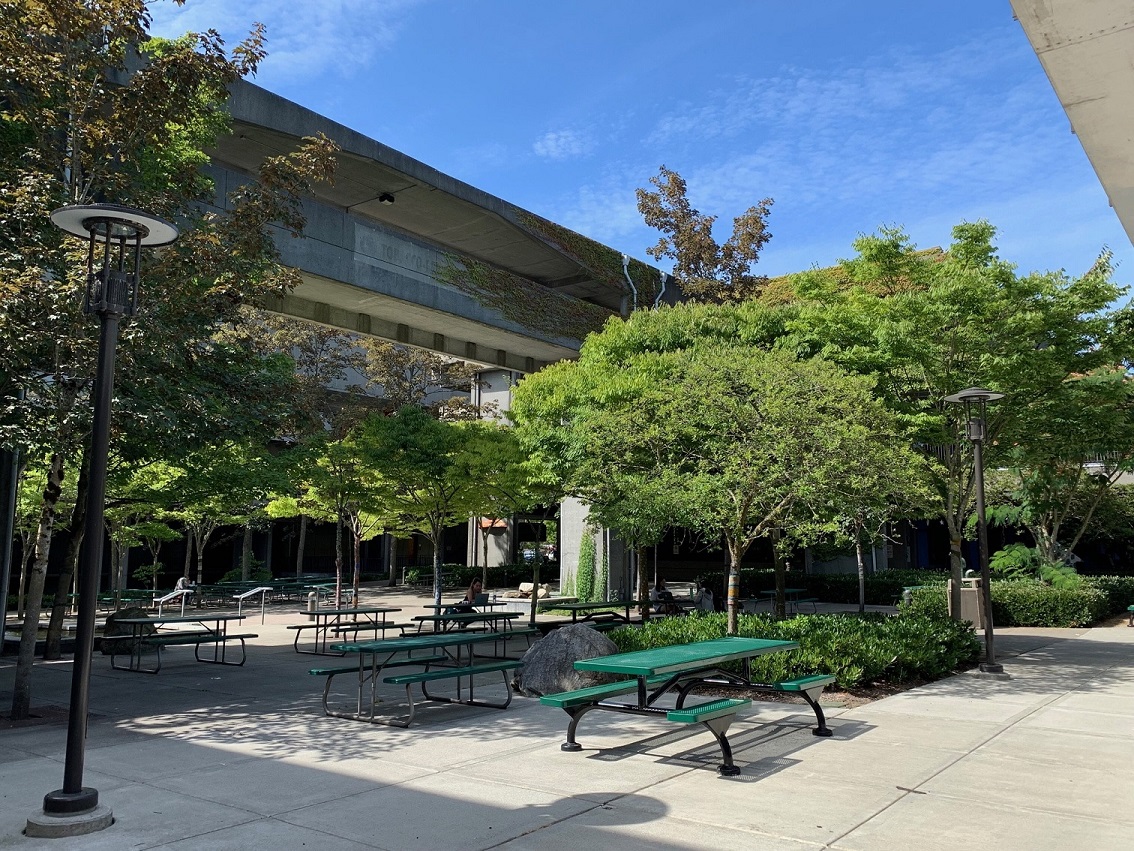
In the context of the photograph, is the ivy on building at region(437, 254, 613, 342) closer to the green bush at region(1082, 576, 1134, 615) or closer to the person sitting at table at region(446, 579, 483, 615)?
the person sitting at table at region(446, 579, 483, 615)

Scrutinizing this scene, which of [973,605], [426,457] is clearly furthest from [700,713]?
[973,605]

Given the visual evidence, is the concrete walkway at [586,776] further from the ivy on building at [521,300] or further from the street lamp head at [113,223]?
the ivy on building at [521,300]

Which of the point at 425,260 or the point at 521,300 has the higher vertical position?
the point at 425,260

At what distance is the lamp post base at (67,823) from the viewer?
5.78 m

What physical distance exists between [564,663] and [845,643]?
3.72 meters

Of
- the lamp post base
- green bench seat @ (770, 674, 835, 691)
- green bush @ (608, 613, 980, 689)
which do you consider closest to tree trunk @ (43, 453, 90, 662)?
the lamp post base

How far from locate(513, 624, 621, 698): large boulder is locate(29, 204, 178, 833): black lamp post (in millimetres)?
5969

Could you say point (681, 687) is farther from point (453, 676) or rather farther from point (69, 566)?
point (69, 566)

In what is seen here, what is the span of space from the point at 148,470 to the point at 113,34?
12115mm

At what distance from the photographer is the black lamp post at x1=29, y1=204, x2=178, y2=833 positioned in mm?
6133

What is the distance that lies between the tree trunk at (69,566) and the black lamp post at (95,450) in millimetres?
3355

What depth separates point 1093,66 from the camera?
3.98m

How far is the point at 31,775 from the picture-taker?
292 inches

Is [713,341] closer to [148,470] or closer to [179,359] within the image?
[179,359]
